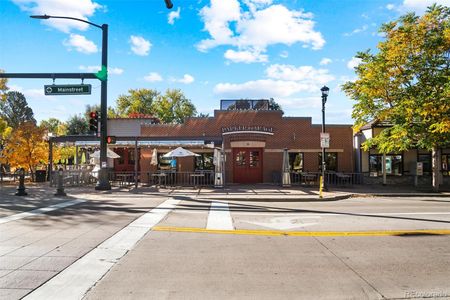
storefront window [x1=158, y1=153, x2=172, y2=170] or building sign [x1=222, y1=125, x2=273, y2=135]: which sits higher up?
building sign [x1=222, y1=125, x2=273, y2=135]

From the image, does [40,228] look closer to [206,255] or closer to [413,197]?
[206,255]

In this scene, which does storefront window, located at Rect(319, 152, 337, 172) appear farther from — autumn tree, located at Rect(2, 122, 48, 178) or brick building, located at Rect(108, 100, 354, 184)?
autumn tree, located at Rect(2, 122, 48, 178)

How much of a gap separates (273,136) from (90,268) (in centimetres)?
2029

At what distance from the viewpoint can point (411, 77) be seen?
1930 cm

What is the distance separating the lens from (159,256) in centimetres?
673

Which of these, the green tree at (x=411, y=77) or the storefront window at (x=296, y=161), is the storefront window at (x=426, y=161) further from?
the storefront window at (x=296, y=161)

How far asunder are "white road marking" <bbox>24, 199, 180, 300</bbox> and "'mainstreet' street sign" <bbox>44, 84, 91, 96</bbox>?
10.7 metres

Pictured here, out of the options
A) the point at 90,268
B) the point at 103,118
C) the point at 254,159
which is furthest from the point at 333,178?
the point at 90,268

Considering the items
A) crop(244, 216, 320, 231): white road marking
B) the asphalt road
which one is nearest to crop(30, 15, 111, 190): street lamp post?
the asphalt road

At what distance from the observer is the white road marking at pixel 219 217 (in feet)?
32.3

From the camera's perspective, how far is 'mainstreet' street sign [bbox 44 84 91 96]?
18.1 metres

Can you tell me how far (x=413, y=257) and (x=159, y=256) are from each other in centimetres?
466

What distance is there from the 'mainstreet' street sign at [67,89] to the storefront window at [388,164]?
60.4 ft

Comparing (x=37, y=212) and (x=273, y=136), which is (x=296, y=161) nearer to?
(x=273, y=136)
